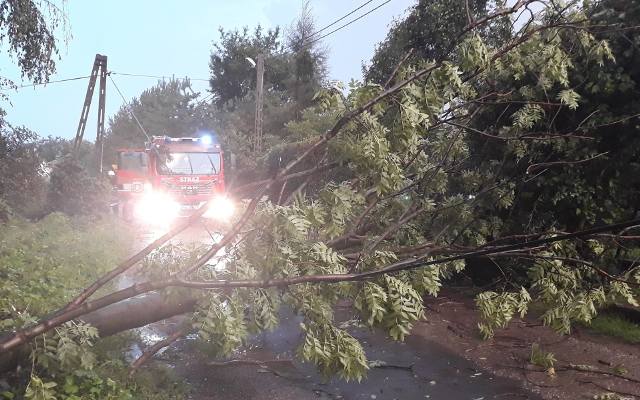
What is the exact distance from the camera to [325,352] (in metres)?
3.03

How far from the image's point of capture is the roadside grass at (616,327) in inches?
247

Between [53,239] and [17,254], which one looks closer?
[17,254]

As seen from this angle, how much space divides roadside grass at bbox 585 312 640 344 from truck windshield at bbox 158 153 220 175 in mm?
11752

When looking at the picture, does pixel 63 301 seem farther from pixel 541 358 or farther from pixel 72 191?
pixel 72 191

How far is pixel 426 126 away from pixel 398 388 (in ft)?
10.3

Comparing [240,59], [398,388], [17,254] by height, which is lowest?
[398,388]

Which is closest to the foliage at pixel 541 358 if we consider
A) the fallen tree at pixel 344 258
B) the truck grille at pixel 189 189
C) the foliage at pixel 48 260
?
the fallen tree at pixel 344 258

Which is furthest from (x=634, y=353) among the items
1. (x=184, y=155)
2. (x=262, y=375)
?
(x=184, y=155)

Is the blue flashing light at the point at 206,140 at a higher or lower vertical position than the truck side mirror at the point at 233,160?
higher

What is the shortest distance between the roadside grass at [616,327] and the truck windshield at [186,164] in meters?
11.8

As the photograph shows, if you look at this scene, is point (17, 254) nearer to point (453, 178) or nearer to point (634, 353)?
point (453, 178)

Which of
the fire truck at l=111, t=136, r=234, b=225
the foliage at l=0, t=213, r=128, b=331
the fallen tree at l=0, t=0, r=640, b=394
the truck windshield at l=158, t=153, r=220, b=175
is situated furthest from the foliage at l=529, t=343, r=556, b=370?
the truck windshield at l=158, t=153, r=220, b=175

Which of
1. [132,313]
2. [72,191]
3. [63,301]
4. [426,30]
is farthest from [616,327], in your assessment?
[72,191]

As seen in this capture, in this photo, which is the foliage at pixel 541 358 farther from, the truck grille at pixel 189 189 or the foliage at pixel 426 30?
the truck grille at pixel 189 189
